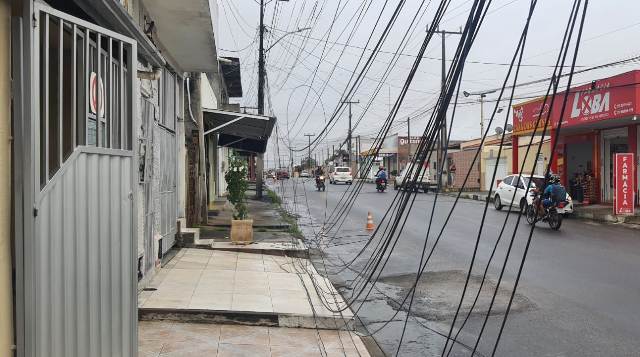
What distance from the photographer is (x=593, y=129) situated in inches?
926

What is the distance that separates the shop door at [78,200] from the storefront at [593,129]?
15.8m

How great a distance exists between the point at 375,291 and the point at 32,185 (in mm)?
6053

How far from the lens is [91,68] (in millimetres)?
3695

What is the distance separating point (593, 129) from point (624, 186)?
6.90m

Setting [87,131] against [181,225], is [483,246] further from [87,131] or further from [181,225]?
[87,131]

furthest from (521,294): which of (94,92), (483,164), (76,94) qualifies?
(483,164)

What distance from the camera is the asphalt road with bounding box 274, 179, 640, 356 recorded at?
5645 millimetres

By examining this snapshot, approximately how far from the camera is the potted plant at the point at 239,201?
450 inches

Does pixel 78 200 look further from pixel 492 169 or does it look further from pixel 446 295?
pixel 492 169

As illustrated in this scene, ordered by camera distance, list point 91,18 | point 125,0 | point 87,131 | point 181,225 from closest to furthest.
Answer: point 87,131 → point 91,18 → point 125,0 → point 181,225

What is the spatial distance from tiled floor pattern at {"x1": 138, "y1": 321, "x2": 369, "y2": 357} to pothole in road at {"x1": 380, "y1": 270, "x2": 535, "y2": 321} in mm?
1586

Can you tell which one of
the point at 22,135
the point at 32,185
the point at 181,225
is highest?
the point at 22,135

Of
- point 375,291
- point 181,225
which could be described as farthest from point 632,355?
point 181,225

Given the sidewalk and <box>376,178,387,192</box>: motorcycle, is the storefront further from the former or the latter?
the sidewalk
